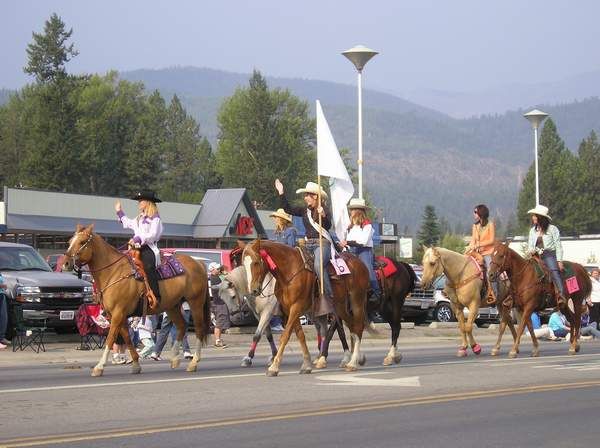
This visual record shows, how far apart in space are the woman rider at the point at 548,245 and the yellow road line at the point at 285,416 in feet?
23.2

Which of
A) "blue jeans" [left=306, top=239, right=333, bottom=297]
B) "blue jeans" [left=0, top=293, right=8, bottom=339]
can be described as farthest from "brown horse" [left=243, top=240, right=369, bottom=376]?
"blue jeans" [left=0, top=293, right=8, bottom=339]

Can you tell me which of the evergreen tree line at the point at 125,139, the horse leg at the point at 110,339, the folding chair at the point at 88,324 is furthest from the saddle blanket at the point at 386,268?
the evergreen tree line at the point at 125,139

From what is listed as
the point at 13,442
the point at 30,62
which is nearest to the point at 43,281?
the point at 13,442

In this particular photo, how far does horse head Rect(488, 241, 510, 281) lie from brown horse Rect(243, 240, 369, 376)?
421 cm

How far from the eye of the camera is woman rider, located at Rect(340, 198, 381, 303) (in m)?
19.1

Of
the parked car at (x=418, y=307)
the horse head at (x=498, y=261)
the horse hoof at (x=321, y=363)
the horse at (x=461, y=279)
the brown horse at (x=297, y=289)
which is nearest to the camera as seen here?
the brown horse at (x=297, y=289)

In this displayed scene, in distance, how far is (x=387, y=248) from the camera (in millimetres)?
103500

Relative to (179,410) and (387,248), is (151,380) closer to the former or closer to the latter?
(179,410)

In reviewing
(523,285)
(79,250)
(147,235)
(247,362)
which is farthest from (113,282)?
(523,285)

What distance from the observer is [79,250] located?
17.5m

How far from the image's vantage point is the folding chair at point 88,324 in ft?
74.7

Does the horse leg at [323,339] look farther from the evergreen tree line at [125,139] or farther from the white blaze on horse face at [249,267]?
the evergreen tree line at [125,139]

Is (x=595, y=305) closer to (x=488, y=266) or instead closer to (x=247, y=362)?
(x=488, y=266)

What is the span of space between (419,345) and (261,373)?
1207 cm
